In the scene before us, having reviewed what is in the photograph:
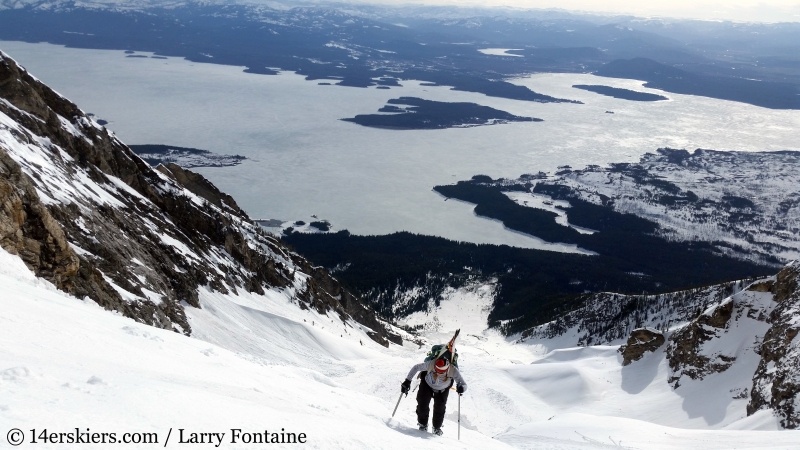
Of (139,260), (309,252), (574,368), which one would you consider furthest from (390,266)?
(139,260)

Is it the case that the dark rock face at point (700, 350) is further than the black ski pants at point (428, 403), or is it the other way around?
the dark rock face at point (700, 350)

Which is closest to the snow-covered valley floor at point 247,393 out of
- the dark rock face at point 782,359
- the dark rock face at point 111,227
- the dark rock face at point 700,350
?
the dark rock face at point 782,359

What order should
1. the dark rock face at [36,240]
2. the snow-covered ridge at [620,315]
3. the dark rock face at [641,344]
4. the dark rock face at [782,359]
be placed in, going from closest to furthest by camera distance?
the dark rock face at [36,240] → the dark rock face at [782,359] → the dark rock face at [641,344] → the snow-covered ridge at [620,315]

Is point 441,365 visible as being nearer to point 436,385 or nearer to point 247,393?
point 436,385

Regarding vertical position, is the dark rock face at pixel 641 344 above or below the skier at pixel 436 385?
below

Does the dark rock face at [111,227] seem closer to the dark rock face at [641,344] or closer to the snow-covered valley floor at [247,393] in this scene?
the snow-covered valley floor at [247,393]

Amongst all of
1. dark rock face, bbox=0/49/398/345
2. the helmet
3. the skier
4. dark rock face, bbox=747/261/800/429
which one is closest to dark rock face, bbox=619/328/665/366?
dark rock face, bbox=747/261/800/429

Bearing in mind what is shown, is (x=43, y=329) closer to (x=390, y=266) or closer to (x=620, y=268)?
(x=390, y=266)

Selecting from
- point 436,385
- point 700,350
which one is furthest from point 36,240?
point 700,350
